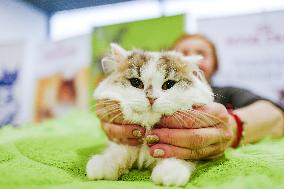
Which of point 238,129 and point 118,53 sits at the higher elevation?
point 118,53

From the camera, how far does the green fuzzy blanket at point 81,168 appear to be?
777 millimetres

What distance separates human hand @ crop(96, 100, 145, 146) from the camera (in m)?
0.97

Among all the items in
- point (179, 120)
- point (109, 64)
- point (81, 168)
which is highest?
point (109, 64)

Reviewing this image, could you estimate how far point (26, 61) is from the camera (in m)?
2.92

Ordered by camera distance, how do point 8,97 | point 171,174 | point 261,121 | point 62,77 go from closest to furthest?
point 171,174, point 261,121, point 8,97, point 62,77

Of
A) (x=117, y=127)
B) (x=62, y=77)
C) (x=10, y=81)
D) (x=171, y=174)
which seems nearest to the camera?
(x=171, y=174)

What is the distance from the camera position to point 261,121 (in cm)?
148

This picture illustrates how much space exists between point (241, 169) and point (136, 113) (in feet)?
0.93

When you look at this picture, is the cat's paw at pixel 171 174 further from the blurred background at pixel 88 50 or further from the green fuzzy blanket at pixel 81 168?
the blurred background at pixel 88 50

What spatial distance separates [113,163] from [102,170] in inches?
1.6

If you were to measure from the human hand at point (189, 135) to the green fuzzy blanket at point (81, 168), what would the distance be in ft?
0.15

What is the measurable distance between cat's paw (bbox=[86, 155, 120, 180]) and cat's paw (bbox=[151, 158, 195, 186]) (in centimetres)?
11

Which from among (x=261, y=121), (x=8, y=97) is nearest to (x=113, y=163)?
(x=261, y=121)

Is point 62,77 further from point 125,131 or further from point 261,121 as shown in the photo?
point 125,131
